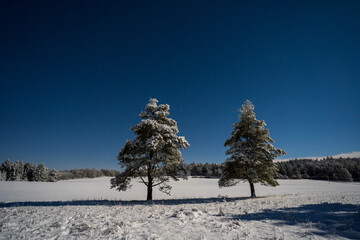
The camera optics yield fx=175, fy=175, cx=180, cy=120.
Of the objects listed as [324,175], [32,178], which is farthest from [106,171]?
[324,175]

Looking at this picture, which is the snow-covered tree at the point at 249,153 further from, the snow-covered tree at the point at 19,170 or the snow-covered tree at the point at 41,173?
the snow-covered tree at the point at 19,170

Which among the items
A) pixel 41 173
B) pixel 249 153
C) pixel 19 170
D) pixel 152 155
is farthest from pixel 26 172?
pixel 249 153

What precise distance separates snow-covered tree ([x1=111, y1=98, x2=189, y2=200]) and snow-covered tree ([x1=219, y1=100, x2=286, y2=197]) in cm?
558

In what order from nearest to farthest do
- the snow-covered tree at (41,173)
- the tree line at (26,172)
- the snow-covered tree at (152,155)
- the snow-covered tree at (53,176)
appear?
the snow-covered tree at (152,155), the tree line at (26,172), the snow-covered tree at (41,173), the snow-covered tree at (53,176)

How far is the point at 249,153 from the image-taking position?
18.8 meters

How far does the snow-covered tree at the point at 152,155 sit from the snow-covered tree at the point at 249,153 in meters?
5.58

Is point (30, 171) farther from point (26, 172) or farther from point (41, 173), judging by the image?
point (41, 173)

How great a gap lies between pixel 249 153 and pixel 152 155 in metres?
10.3

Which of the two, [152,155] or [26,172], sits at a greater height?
[152,155]

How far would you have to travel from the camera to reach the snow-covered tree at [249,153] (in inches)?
699

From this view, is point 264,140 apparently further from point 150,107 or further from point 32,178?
point 32,178

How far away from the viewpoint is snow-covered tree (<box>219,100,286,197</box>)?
17.8 metres

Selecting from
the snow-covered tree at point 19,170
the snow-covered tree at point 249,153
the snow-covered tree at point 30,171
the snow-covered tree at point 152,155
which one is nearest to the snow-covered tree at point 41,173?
the snow-covered tree at point 30,171

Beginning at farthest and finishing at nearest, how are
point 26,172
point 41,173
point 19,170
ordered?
point 26,172
point 41,173
point 19,170
